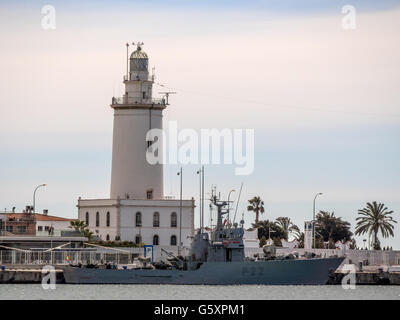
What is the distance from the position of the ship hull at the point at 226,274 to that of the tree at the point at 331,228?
50.3 m

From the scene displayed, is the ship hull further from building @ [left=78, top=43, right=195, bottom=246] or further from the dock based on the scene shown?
building @ [left=78, top=43, right=195, bottom=246]

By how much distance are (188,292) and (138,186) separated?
37.7 meters

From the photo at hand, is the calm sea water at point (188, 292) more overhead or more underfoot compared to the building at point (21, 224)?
more underfoot

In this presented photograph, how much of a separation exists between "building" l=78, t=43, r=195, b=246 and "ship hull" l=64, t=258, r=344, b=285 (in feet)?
82.7

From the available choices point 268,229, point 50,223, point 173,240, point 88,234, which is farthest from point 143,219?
point 268,229

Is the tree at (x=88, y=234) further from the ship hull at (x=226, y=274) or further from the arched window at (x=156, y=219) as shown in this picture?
the ship hull at (x=226, y=274)

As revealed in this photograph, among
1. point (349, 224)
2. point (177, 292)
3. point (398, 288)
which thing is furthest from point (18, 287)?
point (349, 224)

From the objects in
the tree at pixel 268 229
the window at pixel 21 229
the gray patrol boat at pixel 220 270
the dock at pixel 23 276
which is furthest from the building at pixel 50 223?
the gray patrol boat at pixel 220 270

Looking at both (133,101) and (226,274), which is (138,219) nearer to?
(133,101)

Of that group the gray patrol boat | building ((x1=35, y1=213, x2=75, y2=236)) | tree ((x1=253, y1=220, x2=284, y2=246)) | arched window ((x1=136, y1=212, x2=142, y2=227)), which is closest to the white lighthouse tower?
arched window ((x1=136, y1=212, x2=142, y2=227))

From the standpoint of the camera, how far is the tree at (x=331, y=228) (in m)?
136

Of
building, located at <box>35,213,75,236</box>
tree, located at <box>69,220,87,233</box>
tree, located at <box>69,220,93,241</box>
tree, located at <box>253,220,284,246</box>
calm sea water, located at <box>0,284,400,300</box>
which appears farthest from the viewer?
tree, located at <box>253,220,284,246</box>

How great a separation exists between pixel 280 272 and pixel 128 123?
109ft

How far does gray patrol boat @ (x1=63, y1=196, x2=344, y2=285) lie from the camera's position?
274 feet
